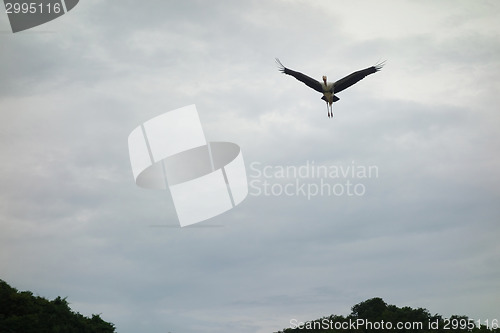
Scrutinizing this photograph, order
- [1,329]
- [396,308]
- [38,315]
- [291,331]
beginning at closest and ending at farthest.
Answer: [1,329], [38,315], [396,308], [291,331]

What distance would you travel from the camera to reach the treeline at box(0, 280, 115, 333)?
1720 inches

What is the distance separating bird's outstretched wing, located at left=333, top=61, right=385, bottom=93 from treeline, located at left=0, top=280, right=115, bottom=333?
2857cm

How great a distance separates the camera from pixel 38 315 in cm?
4581

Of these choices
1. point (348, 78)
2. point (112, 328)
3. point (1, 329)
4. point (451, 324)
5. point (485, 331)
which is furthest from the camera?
point (451, 324)

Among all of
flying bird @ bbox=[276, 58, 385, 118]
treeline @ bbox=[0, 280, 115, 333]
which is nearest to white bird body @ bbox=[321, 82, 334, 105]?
flying bird @ bbox=[276, 58, 385, 118]

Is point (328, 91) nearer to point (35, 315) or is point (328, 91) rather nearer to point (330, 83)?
point (330, 83)

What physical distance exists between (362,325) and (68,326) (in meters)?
42.0

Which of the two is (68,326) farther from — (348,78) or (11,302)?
(348,78)

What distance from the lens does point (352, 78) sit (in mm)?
38656

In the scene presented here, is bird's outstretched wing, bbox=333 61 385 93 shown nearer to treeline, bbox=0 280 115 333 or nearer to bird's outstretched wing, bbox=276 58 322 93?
bird's outstretched wing, bbox=276 58 322 93

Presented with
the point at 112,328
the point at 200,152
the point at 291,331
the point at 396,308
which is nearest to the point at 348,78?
the point at 200,152

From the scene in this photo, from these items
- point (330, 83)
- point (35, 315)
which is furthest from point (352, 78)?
point (35, 315)

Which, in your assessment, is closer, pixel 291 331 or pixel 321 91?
pixel 321 91

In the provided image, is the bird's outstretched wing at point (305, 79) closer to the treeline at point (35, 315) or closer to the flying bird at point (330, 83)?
the flying bird at point (330, 83)
